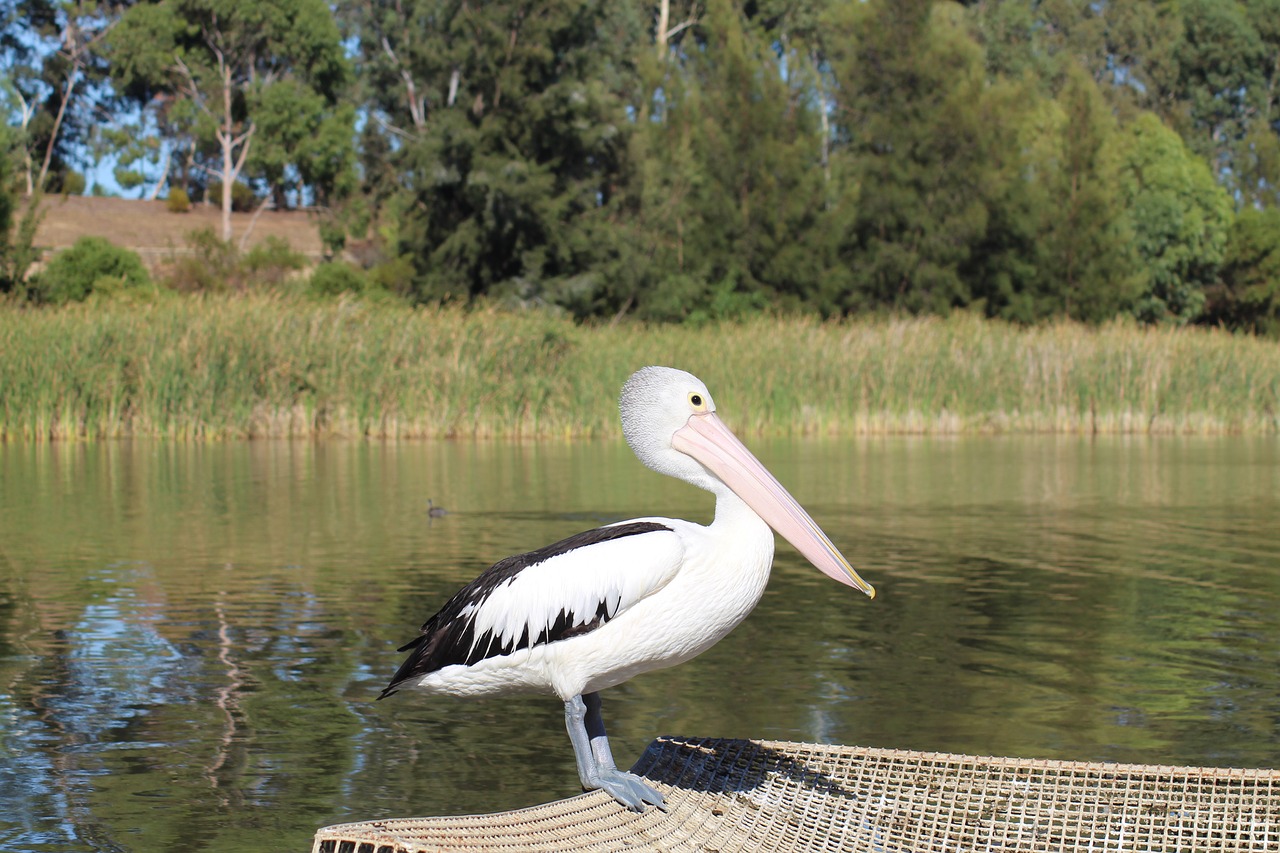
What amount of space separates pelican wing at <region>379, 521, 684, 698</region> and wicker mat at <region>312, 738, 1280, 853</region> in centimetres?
44

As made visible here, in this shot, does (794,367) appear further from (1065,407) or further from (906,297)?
(906,297)

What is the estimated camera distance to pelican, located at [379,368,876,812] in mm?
3941

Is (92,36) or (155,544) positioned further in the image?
(92,36)

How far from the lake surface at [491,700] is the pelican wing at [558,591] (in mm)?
751

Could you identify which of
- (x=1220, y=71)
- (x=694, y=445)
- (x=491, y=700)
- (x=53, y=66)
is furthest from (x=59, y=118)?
(x=694, y=445)

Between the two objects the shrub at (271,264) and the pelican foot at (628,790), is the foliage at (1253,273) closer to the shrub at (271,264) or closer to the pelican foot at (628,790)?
the shrub at (271,264)

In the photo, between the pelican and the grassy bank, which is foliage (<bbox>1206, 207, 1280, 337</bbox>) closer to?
the grassy bank

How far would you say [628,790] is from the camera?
3.92 metres

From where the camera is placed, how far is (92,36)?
169ft

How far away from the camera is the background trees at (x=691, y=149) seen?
32.8 m

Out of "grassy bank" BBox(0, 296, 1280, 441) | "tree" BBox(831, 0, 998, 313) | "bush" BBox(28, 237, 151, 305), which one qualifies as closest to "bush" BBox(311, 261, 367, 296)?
"bush" BBox(28, 237, 151, 305)

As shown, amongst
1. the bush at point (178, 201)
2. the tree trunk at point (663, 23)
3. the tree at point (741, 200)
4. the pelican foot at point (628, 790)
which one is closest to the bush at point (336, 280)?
the tree at point (741, 200)

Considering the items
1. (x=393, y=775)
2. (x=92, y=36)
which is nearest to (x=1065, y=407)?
(x=393, y=775)

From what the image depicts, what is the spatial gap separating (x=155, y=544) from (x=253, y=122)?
38679mm
